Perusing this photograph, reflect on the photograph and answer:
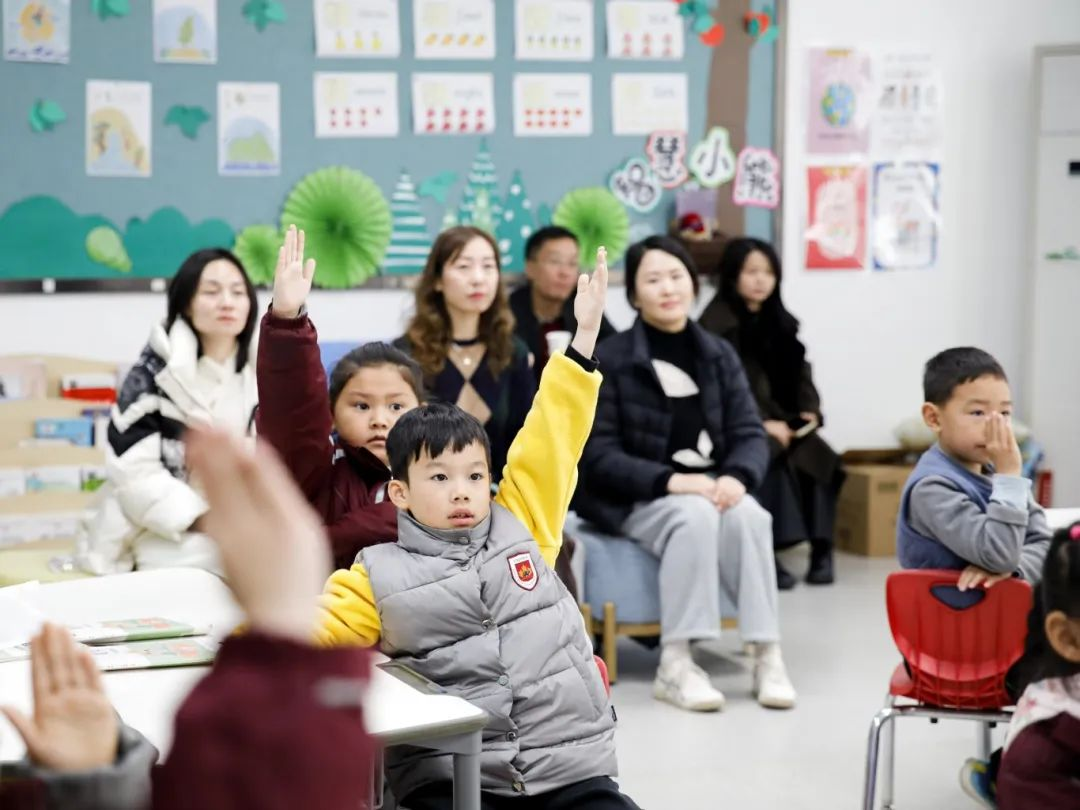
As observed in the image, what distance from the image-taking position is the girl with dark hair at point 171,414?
3441 millimetres

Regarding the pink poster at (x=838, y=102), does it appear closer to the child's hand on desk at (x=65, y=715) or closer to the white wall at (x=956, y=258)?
the white wall at (x=956, y=258)

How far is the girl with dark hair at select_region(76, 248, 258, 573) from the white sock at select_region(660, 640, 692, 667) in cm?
123

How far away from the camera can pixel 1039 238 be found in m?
5.82

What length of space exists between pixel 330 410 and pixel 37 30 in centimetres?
283

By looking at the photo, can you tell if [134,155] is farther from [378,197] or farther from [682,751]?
[682,751]

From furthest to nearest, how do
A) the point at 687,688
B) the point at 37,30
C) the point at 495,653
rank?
the point at 37,30, the point at 687,688, the point at 495,653

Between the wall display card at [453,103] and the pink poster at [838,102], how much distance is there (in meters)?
1.36

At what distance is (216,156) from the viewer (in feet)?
16.4

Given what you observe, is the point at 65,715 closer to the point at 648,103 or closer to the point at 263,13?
the point at 263,13

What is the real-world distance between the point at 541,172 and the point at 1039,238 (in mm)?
2102

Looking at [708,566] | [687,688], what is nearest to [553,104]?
[708,566]

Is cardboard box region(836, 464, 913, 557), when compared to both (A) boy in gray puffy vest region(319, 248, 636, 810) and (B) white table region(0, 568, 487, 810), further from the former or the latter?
(B) white table region(0, 568, 487, 810)

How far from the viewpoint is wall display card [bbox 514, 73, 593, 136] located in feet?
17.5

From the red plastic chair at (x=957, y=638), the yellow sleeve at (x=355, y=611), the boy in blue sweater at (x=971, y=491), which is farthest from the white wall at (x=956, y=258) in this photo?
the yellow sleeve at (x=355, y=611)
